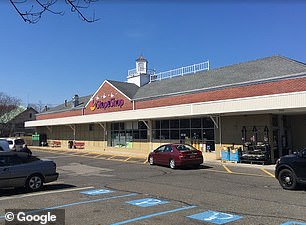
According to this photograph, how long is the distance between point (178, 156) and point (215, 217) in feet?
37.9

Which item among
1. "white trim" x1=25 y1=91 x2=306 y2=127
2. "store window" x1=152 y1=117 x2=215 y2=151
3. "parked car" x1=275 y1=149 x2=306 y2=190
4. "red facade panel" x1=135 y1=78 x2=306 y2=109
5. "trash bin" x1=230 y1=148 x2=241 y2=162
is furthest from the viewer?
"store window" x1=152 y1=117 x2=215 y2=151

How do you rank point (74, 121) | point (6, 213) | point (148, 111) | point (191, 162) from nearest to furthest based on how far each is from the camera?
point (6, 213) < point (191, 162) < point (148, 111) < point (74, 121)

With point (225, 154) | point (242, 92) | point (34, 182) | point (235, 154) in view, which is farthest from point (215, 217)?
point (242, 92)

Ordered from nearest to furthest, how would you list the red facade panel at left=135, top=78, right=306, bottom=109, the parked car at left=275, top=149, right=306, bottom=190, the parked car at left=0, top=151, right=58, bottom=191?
1. the parked car at left=275, top=149, right=306, bottom=190
2. the parked car at left=0, top=151, right=58, bottom=191
3. the red facade panel at left=135, top=78, right=306, bottom=109

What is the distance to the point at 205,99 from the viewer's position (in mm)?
26250

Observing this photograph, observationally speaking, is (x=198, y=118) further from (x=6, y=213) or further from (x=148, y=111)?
(x=6, y=213)

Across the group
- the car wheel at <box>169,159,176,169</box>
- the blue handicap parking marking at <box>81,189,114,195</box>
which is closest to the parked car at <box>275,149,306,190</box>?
the blue handicap parking marking at <box>81,189,114,195</box>

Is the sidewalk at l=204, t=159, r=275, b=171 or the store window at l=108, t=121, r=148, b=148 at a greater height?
the store window at l=108, t=121, r=148, b=148

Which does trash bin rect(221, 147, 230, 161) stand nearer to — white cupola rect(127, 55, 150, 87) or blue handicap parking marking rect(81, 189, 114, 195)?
blue handicap parking marking rect(81, 189, 114, 195)

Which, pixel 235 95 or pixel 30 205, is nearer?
pixel 30 205

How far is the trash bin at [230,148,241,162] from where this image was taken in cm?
2184

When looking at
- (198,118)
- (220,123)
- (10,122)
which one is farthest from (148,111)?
(10,122)

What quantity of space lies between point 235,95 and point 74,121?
21993 mm

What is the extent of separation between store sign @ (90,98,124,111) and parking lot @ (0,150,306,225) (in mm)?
21210
